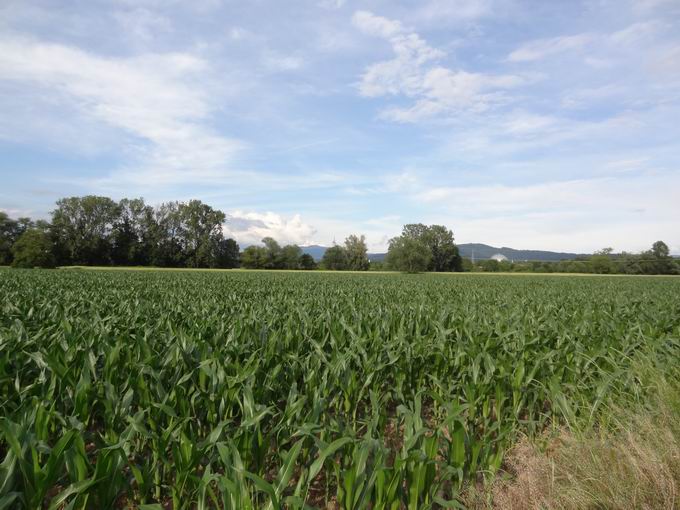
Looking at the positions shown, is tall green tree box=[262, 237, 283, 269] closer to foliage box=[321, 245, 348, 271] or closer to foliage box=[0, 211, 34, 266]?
foliage box=[321, 245, 348, 271]

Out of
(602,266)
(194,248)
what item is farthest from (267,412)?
(602,266)

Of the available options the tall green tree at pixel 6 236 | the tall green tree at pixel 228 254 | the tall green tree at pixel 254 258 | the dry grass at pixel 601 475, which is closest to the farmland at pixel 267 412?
the dry grass at pixel 601 475

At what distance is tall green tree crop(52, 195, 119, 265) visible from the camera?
82250mm

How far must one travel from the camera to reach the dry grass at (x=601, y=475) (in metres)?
2.79

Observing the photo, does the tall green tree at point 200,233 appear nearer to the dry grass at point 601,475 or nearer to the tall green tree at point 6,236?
the tall green tree at point 6,236

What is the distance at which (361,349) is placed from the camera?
5.29 metres

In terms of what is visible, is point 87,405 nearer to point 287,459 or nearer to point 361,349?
point 287,459

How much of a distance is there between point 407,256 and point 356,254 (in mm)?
29268

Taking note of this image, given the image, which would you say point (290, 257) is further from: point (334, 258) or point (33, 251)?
point (33, 251)

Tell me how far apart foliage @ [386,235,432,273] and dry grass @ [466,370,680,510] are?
278 feet

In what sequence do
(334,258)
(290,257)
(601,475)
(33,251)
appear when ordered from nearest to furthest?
(601,475) < (33,251) < (290,257) < (334,258)

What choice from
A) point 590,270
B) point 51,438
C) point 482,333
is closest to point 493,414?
point 482,333

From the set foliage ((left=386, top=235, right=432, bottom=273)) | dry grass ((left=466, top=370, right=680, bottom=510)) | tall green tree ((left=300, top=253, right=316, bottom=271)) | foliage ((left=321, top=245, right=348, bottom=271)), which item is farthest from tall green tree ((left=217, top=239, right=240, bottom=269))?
dry grass ((left=466, top=370, right=680, bottom=510))

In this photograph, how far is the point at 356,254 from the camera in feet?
381
